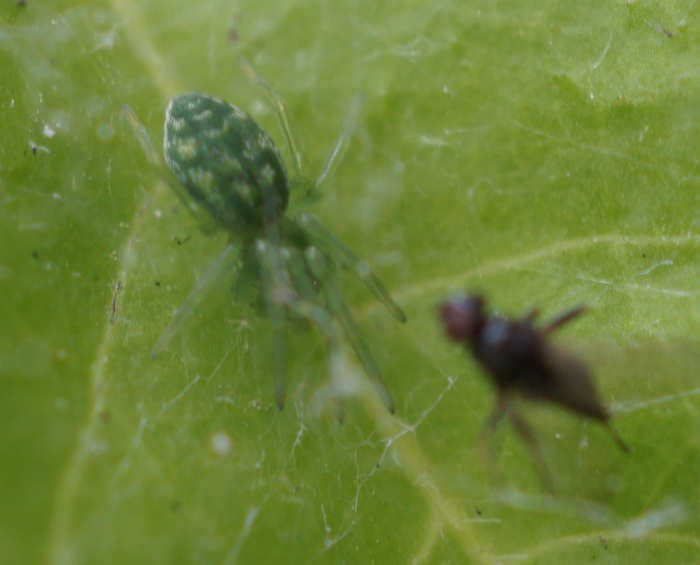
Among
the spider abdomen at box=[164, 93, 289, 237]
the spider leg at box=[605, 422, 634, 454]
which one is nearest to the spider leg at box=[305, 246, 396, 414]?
the spider abdomen at box=[164, 93, 289, 237]

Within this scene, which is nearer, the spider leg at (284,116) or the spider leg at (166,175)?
the spider leg at (166,175)

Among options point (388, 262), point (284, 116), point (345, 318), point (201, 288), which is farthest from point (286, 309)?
point (284, 116)

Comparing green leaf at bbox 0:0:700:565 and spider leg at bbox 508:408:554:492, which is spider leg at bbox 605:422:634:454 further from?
spider leg at bbox 508:408:554:492

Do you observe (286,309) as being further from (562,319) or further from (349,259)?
(562,319)

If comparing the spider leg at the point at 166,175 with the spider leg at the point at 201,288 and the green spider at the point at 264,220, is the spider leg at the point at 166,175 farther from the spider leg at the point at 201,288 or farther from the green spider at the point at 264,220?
the spider leg at the point at 201,288

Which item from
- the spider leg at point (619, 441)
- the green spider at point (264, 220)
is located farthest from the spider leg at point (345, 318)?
the spider leg at point (619, 441)

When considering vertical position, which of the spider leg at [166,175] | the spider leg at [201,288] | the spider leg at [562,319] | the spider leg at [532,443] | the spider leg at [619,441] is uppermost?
the spider leg at [166,175]

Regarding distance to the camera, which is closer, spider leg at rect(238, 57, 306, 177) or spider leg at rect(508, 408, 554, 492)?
spider leg at rect(508, 408, 554, 492)
